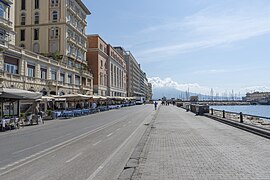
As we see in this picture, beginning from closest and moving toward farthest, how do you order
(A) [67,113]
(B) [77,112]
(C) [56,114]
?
(C) [56,114] < (A) [67,113] < (B) [77,112]

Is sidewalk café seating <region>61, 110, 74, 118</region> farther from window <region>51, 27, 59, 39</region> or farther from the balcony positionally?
window <region>51, 27, 59, 39</region>

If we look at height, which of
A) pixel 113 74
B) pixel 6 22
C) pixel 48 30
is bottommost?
pixel 113 74

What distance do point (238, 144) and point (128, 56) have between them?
139 meters

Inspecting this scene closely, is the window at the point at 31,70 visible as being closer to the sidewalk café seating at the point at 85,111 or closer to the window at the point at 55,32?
the sidewalk café seating at the point at 85,111

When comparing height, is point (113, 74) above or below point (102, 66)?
below

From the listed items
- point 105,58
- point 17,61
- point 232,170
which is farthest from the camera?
point 105,58

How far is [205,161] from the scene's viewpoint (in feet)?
25.7

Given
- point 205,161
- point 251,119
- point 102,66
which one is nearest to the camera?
point 205,161

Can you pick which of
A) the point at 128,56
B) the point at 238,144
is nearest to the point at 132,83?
the point at 128,56

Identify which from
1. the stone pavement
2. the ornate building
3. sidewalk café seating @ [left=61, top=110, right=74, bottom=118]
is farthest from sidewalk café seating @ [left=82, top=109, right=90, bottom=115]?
the stone pavement

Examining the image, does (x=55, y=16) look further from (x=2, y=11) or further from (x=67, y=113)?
(x=67, y=113)

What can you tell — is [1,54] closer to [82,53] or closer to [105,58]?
[82,53]

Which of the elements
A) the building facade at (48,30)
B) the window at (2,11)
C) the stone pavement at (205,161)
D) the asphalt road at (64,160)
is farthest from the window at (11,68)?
the stone pavement at (205,161)

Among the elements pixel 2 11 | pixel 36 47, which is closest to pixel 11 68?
pixel 2 11
